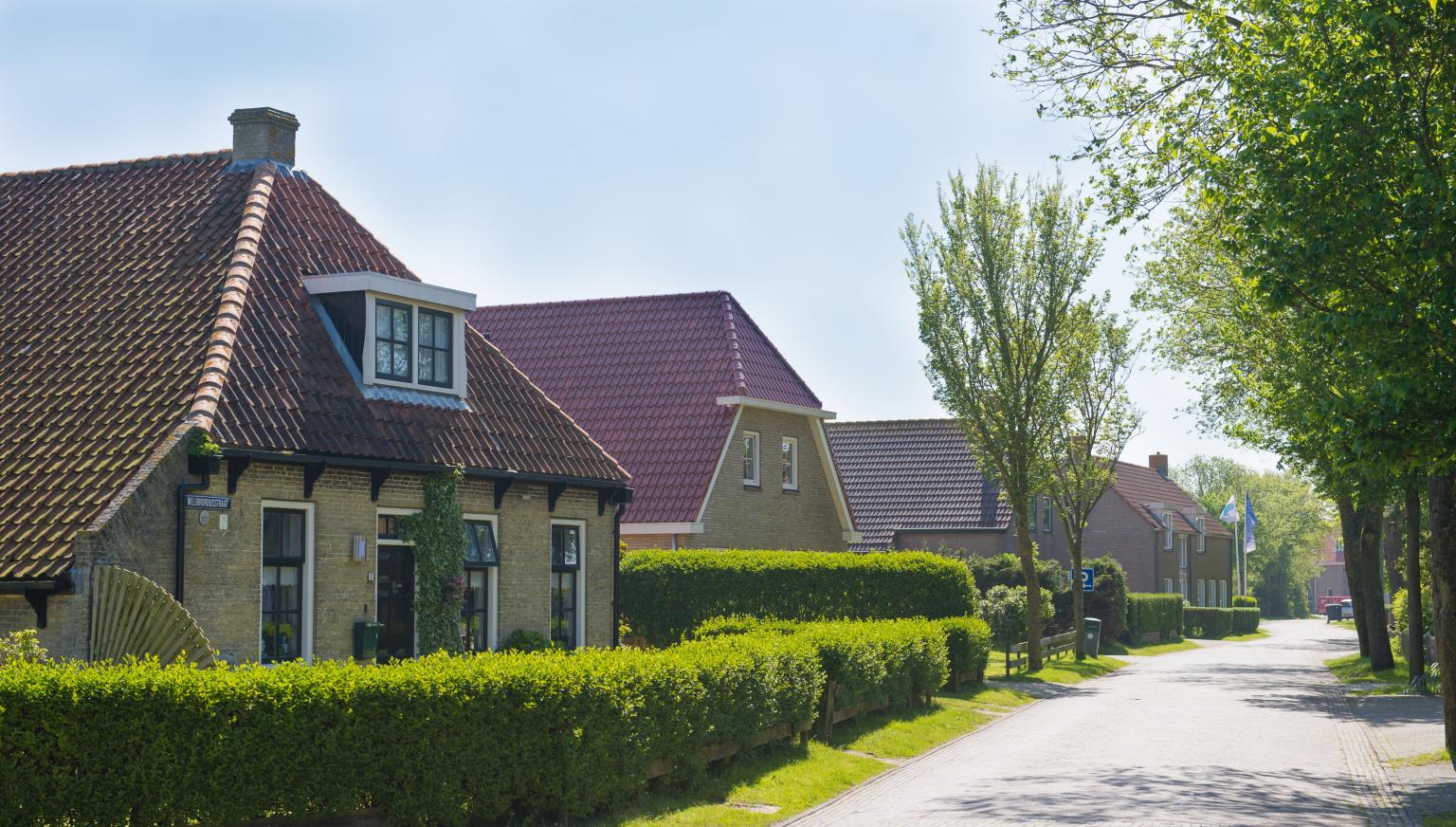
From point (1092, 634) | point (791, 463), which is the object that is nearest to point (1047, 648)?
point (1092, 634)

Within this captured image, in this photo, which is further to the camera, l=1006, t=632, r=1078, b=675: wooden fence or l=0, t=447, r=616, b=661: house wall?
Result: l=1006, t=632, r=1078, b=675: wooden fence

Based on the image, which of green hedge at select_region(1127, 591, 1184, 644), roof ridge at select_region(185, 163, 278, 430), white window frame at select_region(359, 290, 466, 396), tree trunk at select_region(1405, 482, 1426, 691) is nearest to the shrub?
tree trunk at select_region(1405, 482, 1426, 691)

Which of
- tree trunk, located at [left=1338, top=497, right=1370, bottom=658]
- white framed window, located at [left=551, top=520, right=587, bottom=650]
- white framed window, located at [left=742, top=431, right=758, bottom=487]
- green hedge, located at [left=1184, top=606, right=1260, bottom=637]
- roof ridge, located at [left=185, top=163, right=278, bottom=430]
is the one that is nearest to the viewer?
roof ridge, located at [left=185, top=163, right=278, bottom=430]

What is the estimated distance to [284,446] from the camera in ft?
52.6

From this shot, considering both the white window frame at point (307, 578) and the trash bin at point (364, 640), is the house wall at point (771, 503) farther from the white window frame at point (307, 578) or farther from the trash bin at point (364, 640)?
the white window frame at point (307, 578)

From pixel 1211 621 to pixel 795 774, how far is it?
2288 inches

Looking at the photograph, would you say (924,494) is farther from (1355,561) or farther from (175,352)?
(175,352)

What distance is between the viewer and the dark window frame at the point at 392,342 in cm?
1873

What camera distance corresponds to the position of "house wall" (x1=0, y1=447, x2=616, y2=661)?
45.8 ft

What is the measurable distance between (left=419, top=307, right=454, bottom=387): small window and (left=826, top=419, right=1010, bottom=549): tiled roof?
30.6m

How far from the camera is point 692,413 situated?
3186cm

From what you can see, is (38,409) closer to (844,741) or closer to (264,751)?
(264,751)

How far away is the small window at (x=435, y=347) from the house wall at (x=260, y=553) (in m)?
1.62

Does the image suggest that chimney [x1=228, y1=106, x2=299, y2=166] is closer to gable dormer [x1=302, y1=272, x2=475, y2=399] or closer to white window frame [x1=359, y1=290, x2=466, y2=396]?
gable dormer [x1=302, y1=272, x2=475, y2=399]
